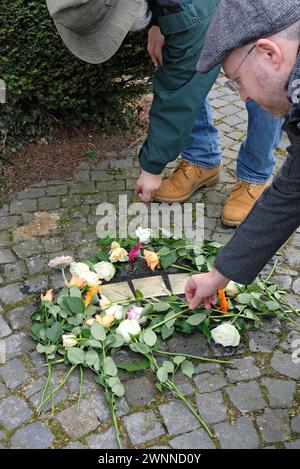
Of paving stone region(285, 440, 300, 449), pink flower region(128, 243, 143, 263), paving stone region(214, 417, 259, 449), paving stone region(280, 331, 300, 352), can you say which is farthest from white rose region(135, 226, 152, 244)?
paving stone region(285, 440, 300, 449)

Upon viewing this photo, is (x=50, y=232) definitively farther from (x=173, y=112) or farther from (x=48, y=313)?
(x=173, y=112)

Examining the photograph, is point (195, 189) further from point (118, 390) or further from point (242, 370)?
point (118, 390)

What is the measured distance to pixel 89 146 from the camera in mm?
4246

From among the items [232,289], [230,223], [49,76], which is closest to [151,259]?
[232,289]

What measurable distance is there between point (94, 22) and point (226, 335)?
149cm

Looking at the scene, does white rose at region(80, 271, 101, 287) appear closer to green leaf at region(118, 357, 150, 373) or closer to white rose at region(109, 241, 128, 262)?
white rose at region(109, 241, 128, 262)

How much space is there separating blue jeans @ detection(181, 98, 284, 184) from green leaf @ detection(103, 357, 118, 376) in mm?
1578

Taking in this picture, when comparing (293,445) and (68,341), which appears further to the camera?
(68,341)

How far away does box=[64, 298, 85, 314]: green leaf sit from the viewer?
2.77m

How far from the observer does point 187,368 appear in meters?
2.61

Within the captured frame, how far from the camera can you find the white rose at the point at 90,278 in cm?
291

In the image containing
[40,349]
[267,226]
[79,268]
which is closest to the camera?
[267,226]
